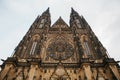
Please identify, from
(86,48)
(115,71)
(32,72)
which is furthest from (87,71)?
(32,72)

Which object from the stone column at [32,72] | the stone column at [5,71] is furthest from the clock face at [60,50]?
the stone column at [5,71]

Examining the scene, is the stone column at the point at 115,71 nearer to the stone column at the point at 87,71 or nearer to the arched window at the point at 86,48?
→ the stone column at the point at 87,71

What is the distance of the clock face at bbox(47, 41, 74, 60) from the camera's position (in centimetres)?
1853

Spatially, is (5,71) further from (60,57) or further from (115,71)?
(115,71)

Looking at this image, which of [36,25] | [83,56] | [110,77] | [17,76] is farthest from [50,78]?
[36,25]

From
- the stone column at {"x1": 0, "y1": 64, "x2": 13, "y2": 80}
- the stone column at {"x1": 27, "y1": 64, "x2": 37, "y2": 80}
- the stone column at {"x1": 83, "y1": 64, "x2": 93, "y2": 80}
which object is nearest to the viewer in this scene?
the stone column at {"x1": 27, "y1": 64, "x2": 37, "y2": 80}

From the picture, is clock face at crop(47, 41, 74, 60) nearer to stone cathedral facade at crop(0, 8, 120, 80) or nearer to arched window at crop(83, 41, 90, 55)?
stone cathedral facade at crop(0, 8, 120, 80)

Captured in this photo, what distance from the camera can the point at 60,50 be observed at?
19422 mm

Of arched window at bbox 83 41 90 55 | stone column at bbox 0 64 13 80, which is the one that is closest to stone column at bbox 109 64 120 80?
arched window at bbox 83 41 90 55

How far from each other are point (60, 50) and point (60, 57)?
4.38ft

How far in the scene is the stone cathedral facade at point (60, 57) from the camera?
15867mm

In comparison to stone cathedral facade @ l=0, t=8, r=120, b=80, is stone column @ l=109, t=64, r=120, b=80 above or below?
below

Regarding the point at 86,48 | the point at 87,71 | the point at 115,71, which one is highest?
the point at 86,48

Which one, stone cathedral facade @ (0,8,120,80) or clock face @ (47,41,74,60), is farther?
clock face @ (47,41,74,60)
